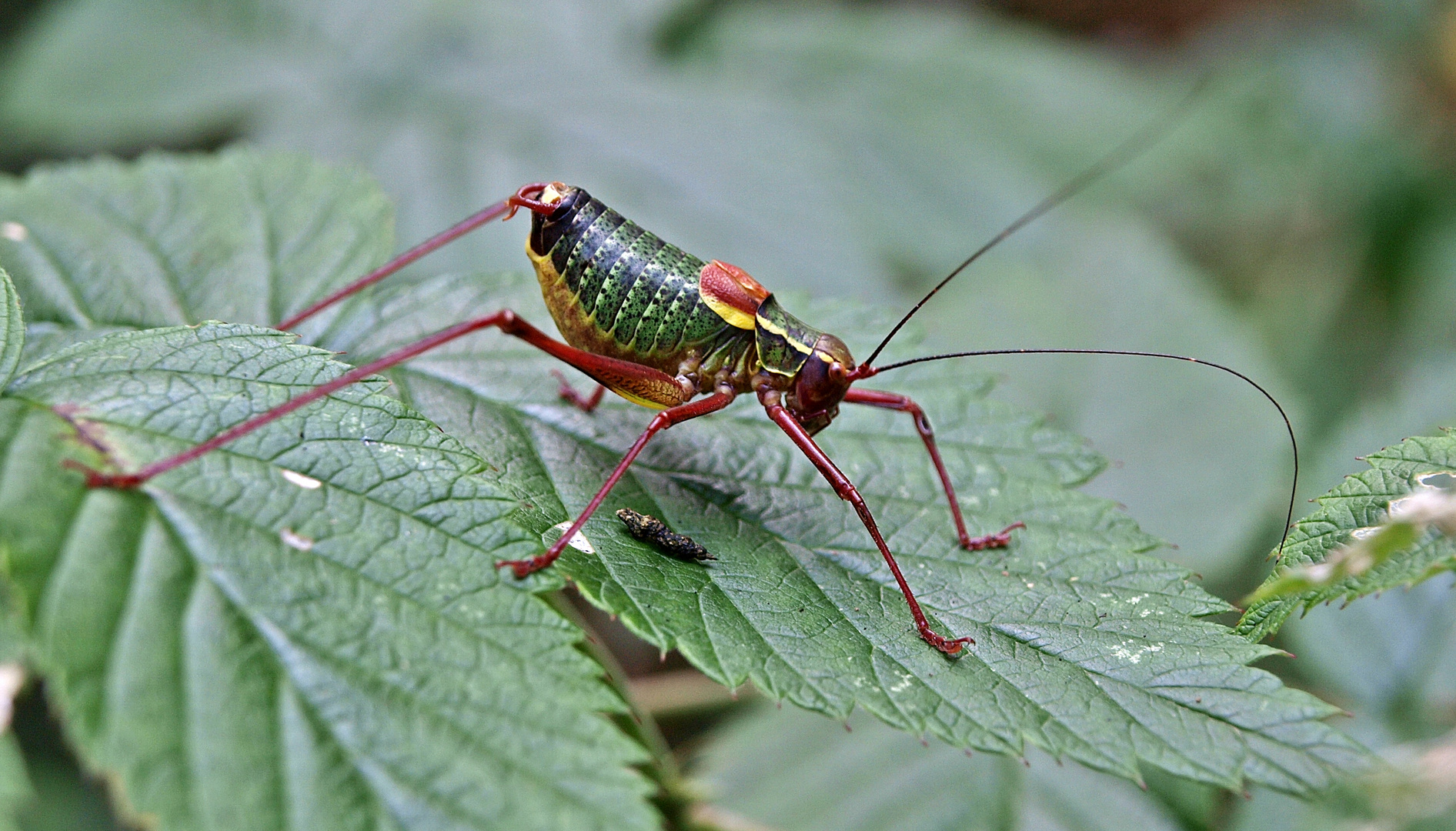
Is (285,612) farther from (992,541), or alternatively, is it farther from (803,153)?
(803,153)

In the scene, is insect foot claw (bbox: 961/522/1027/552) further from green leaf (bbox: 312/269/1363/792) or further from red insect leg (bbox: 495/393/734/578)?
red insect leg (bbox: 495/393/734/578)

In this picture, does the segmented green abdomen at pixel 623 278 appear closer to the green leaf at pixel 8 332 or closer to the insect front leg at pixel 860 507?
the insect front leg at pixel 860 507

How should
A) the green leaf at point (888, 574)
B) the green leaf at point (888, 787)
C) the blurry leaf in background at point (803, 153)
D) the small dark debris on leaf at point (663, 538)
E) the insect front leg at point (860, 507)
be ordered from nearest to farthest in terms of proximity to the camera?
the green leaf at point (888, 574) < the insect front leg at point (860, 507) < the small dark debris on leaf at point (663, 538) < the green leaf at point (888, 787) < the blurry leaf in background at point (803, 153)

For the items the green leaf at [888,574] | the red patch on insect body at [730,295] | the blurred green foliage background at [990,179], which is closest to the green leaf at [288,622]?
the green leaf at [888,574]

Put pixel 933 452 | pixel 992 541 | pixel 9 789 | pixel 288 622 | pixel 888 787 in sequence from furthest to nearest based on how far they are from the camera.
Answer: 1. pixel 888 787
2. pixel 933 452
3. pixel 992 541
4. pixel 288 622
5. pixel 9 789

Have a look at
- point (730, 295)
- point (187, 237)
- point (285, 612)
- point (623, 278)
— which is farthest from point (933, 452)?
point (187, 237)

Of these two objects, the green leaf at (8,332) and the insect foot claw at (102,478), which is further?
the green leaf at (8,332)
